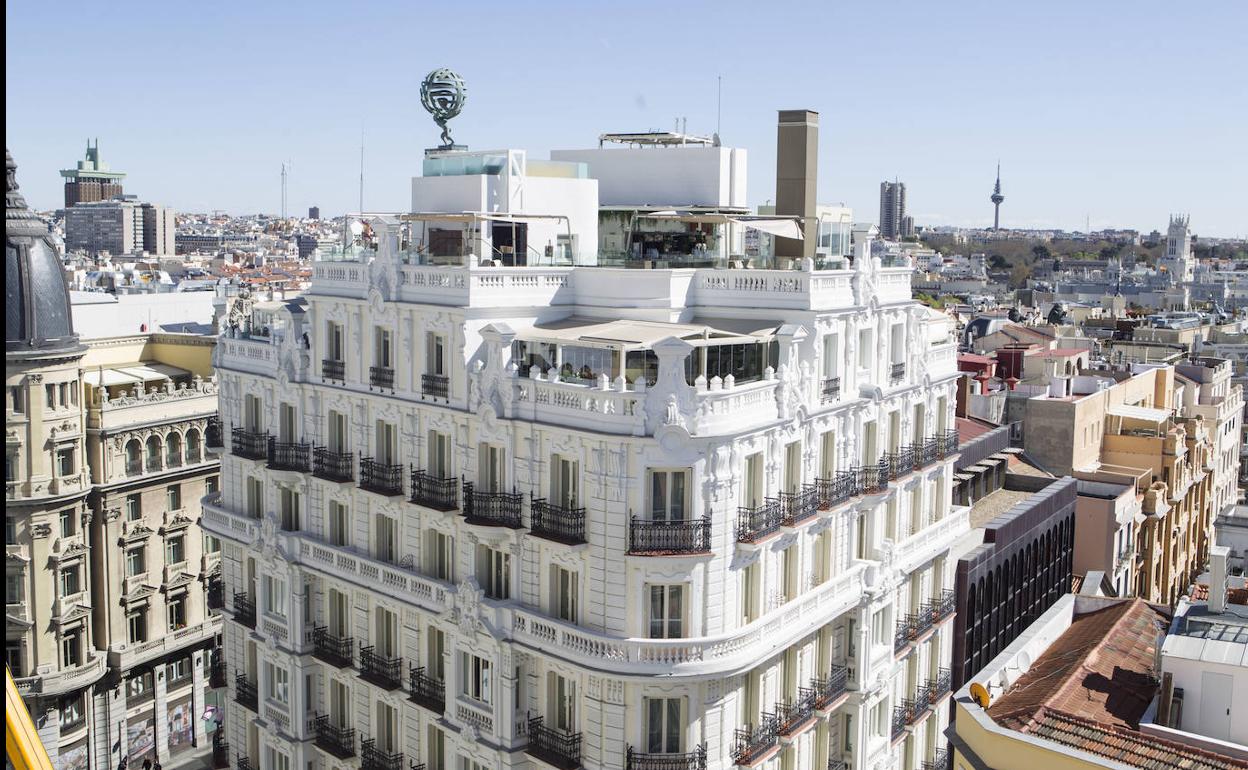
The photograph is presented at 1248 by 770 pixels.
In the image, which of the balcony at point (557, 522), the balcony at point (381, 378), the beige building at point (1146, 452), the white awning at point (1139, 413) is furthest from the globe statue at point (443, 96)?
the white awning at point (1139, 413)

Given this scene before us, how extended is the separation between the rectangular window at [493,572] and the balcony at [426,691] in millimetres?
3791

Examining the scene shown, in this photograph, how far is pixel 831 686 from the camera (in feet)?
133

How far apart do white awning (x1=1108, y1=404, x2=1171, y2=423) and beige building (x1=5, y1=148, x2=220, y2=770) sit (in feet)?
195

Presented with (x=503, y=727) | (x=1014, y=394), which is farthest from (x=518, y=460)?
(x=1014, y=394)

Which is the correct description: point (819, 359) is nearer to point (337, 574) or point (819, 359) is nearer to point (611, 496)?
point (611, 496)

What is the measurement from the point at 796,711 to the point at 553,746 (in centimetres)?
830

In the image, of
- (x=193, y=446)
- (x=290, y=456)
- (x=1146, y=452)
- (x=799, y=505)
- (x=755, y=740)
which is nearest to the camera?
(x=755, y=740)

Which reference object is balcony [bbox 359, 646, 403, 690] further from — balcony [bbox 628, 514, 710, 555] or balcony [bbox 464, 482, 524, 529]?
balcony [bbox 628, 514, 710, 555]

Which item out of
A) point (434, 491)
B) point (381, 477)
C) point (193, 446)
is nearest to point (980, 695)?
point (434, 491)

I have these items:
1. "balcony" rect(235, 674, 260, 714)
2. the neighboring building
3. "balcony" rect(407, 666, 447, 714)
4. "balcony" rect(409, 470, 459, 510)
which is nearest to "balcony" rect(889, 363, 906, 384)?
the neighboring building

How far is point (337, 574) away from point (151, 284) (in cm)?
7549

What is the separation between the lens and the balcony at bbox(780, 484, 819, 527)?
122 feet

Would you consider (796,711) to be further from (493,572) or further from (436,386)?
(436,386)

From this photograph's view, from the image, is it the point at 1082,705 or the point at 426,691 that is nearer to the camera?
the point at 1082,705
